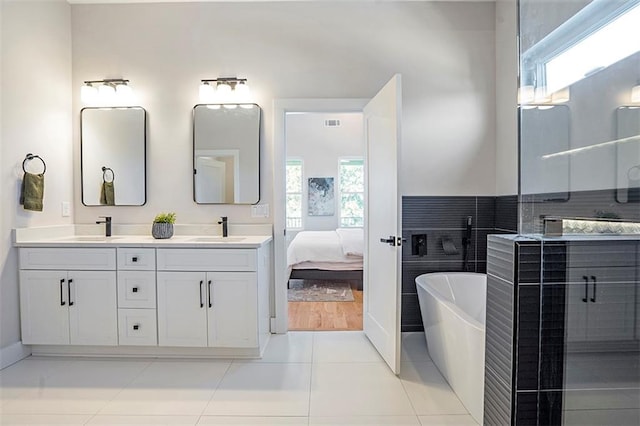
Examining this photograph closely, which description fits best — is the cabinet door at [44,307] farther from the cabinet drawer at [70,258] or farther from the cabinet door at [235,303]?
the cabinet door at [235,303]

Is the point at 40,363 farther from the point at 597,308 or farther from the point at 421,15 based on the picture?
the point at 421,15

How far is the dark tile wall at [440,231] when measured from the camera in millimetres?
3184

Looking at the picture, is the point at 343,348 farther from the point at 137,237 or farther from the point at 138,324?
the point at 137,237

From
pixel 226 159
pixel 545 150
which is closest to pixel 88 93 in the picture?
Result: pixel 226 159

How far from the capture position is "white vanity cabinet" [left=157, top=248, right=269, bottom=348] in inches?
102

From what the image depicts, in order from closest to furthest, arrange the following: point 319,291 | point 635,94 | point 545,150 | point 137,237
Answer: point 635,94 → point 545,150 → point 137,237 → point 319,291

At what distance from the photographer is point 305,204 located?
7.80 metres

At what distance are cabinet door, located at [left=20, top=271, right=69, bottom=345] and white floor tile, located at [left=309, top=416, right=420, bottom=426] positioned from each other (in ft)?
6.76

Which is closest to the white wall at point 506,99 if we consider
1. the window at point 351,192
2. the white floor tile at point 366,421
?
the white floor tile at point 366,421

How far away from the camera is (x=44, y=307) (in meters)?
2.63

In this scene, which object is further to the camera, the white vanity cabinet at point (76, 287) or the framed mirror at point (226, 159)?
the framed mirror at point (226, 159)

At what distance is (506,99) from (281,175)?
6.82ft

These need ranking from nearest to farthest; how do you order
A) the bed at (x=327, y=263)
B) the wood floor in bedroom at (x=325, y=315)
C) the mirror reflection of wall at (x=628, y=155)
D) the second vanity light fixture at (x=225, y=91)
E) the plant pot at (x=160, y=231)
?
the mirror reflection of wall at (x=628, y=155) → the plant pot at (x=160, y=231) → the second vanity light fixture at (x=225, y=91) → the wood floor in bedroom at (x=325, y=315) → the bed at (x=327, y=263)

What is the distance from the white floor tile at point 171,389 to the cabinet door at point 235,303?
29 centimetres
